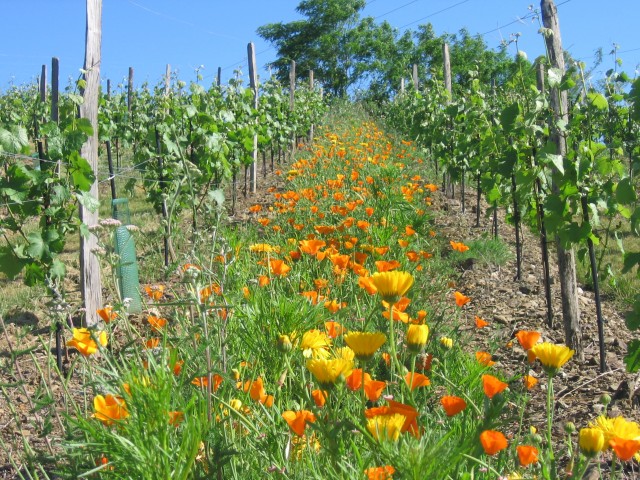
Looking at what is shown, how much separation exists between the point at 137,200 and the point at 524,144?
7.38m

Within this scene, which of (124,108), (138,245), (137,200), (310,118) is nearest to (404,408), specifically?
(138,245)

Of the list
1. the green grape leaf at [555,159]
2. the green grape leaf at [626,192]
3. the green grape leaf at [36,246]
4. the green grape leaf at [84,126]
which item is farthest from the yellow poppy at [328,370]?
the green grape leaf at [84,126]

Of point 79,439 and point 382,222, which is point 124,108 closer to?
point 382,222

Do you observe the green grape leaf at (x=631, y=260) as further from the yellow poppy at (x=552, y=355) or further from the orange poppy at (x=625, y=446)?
the orange poppy at (x=625, y=446)

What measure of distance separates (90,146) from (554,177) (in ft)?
8.69

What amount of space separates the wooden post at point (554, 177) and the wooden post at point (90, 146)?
2627 millimetres

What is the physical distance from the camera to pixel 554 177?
360cm

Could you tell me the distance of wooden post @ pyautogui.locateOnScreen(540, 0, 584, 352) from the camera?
3727 mm

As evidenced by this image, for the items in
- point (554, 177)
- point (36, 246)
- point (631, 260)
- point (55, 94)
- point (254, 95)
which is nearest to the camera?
point (631, 260)

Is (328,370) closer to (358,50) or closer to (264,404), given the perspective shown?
(264,404)

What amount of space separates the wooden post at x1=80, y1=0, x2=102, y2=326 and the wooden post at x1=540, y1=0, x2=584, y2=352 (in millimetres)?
2627

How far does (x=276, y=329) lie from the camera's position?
2637 millimetres

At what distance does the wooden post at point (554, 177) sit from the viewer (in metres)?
3.73

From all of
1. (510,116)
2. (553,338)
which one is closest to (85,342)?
(553,338)
